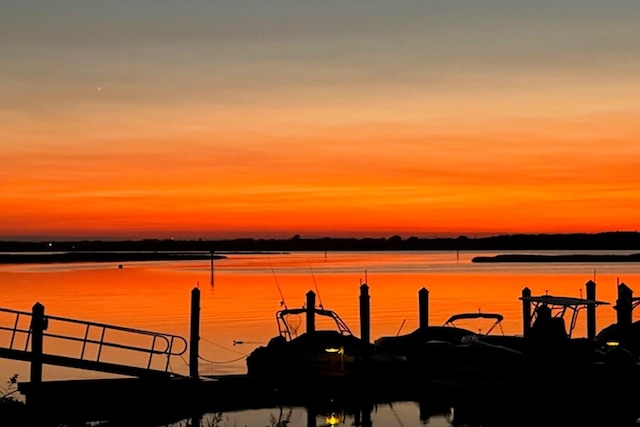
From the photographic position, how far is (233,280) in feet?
344

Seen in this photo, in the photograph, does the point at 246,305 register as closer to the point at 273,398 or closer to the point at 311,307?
the point at 311,307

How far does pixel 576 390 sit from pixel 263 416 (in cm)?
836

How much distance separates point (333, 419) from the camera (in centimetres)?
2455

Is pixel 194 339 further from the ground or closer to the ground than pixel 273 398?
further from the ground

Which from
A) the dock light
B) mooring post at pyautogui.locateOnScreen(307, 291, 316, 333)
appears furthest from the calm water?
mooring post at pyautogui.locateOnScreen(307, 291, 316, 333)

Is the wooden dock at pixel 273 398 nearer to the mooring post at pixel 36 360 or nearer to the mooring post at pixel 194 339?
the mooring post at pixel 36 360

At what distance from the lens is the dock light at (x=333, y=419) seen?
2412cm

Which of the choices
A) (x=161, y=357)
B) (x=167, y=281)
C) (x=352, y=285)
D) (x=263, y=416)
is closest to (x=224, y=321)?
(x=161, y=357)

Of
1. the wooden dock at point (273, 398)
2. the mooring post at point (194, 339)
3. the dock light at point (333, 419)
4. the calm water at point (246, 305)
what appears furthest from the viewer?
the calm water at point (246, 305)

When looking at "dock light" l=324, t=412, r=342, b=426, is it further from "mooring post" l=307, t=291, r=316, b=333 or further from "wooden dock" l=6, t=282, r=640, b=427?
"mooring post" l=307, t=291, r=316, b=333

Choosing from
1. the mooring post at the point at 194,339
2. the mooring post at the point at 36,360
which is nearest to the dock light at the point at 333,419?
the mooring post at the point at 194,339

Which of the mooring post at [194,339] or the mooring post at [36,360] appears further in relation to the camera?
the mooring post at [194,339]

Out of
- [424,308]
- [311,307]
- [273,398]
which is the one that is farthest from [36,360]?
[424,308]

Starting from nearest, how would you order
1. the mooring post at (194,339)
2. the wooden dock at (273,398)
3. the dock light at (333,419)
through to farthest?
the dock light at (333,419) → the wooden dock at (273,398) → the mooring post at (194,339)
